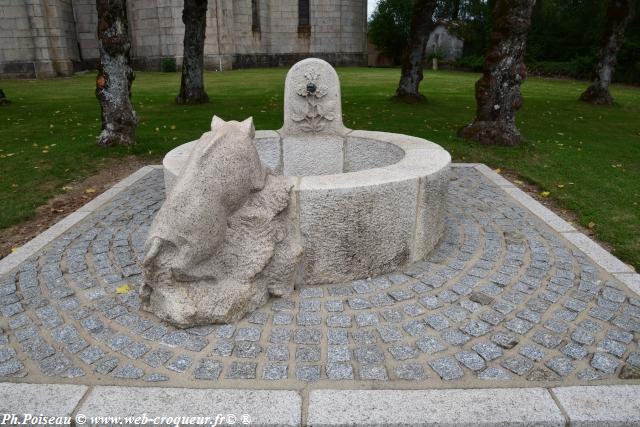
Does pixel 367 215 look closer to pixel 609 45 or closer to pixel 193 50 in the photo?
pixel 193 50

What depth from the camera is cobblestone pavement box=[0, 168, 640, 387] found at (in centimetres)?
289

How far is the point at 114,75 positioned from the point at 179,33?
795 inches

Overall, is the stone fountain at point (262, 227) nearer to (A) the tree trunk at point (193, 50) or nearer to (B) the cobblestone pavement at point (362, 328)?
(B) the cobblestone pavement at point (362, 328)

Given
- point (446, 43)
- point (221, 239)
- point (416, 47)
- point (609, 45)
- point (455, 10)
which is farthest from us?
point (455, 10)

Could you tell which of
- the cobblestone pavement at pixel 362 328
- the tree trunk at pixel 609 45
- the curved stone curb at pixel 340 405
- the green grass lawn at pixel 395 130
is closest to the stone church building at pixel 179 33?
the green grass lawn at pixel 395 130

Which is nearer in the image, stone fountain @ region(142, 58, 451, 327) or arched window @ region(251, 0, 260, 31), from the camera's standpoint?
stone fountain @ region(142, 58, 451, 327)

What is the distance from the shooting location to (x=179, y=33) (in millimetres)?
26500

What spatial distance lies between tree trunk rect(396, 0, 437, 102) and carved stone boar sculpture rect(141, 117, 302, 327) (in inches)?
433

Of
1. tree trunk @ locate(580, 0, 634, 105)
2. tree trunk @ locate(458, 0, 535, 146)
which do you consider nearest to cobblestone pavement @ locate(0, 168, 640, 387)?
tree trunk @ locate(458, 0, 535, 146)

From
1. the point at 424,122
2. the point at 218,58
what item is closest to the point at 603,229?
the point at 424,122

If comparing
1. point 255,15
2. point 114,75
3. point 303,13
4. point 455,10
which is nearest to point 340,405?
point 114,75

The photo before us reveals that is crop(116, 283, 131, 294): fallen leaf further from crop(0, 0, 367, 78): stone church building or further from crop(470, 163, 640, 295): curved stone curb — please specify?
crop(0, 0, 367, 78): stone church building

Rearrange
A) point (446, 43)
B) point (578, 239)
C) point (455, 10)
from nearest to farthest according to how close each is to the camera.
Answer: point (578, 239) → point (446, 43) → point (455, 10)

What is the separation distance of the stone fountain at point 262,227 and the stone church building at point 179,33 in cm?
2363
